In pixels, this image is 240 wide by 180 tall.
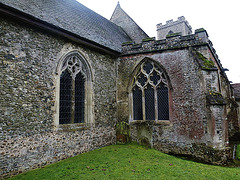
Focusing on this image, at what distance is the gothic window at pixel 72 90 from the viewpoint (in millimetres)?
7570

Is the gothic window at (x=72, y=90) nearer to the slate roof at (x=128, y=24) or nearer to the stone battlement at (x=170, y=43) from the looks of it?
the stone battlement at (x=170, y=43)

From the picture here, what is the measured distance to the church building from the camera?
5.77m

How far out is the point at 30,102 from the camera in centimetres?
609

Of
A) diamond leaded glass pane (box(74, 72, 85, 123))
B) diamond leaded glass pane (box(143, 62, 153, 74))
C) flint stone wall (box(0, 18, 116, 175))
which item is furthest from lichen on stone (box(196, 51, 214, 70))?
flint stone wall (box(0, 18, 116, 175))

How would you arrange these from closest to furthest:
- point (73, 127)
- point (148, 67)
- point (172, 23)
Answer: point (73, 127) < point (148, 67) < point (172, 23)

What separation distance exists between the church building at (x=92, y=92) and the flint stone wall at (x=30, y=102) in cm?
3

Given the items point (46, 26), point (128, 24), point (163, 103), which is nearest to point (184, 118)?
point (163, 103)

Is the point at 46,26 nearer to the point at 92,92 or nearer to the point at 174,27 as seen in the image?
the point at 92,92

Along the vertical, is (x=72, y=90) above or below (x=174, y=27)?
below

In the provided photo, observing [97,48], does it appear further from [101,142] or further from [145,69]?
[101,142]

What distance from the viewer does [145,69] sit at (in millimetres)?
9969

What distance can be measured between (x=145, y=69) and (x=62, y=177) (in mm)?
6877

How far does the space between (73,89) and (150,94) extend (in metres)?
4.22

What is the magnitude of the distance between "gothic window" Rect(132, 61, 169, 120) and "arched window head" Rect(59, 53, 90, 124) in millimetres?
3060
